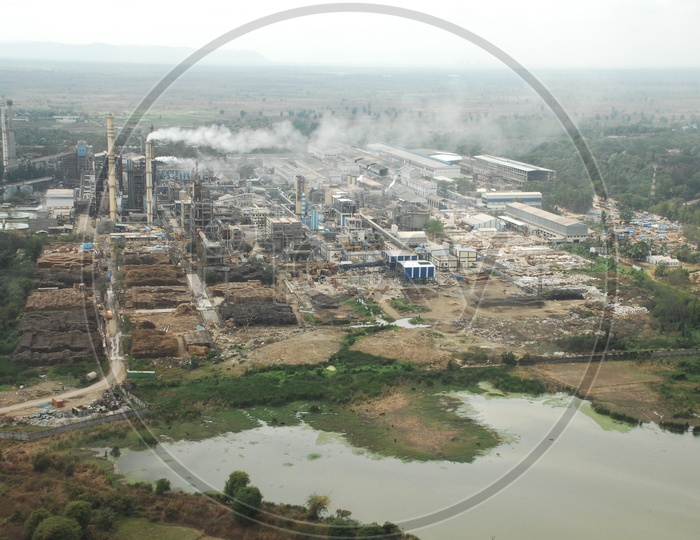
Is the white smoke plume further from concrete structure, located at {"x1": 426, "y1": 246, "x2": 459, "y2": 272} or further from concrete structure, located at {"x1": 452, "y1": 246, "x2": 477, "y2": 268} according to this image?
concrete structure, located at {"x1": 452, "y1": 246, "x2": 477, "y2": 268}

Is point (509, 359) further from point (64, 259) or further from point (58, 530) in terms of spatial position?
point (64, 259)

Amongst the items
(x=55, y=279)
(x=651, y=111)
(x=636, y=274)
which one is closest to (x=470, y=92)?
(x=651, y=111)

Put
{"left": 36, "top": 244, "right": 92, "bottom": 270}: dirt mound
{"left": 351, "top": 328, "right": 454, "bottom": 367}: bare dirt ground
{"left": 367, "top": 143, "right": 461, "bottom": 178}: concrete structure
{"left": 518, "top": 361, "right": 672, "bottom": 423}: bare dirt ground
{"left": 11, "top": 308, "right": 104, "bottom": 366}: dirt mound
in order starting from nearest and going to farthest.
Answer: {"left": 518, "top": 361, "right": 672, "bottom": 423}: bare dirt ground → {"left": 11, "top": 308, "right": 104, "bottom": 366}: dirt mound → {"left": 351, "top": 328, "right": 454, "bottom": 367}: bare dirt ground → {"left": 36, "top": 244, "right": 92, "bottom": 270}: dirt mound → {"left": 367, "top": 143, "right": 461, "bottom": 178}: concrete structure

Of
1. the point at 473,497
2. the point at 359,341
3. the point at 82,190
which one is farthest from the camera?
the point at 82,190

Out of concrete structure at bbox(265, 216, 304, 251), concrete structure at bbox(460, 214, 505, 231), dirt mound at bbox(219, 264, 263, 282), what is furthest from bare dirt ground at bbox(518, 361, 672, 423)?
concrete structure at bbox(460, 214, 505, 231)

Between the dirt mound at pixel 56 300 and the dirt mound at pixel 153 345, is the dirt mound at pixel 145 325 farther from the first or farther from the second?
the dirt mound at pixel 56 300

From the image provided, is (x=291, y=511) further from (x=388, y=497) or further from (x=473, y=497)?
(x=473, y=497)

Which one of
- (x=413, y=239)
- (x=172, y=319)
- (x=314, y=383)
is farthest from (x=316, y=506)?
(x=413, y=239)
